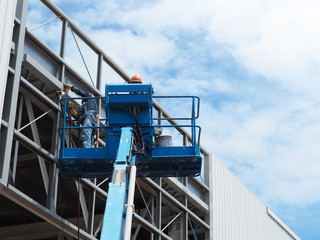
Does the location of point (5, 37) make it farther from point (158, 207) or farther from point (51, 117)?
point (158, 207)

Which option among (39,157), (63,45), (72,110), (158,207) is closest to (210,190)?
(158,207)

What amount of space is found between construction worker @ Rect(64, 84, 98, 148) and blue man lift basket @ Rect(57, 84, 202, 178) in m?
1.05

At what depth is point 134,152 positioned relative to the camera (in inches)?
660

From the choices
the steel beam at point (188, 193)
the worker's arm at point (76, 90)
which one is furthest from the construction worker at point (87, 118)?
the steel beam at point (188, 193)

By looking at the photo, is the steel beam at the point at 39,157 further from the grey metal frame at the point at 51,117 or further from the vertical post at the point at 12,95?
the vertical post at the point at 12,95

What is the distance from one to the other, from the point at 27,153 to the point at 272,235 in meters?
15.5

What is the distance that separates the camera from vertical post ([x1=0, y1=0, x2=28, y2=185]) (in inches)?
690

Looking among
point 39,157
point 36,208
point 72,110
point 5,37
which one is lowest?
point 36,208

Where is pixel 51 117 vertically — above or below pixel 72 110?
above

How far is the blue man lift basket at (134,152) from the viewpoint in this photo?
17.3 meters

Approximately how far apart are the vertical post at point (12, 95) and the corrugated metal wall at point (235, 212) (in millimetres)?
13266

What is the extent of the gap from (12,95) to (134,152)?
13.3 feet

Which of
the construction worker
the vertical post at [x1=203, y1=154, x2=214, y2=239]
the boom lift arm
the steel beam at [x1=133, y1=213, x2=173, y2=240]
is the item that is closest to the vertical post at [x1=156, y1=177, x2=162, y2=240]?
the steel beam at [x1=133, y1=213, x2=173, y2=240]

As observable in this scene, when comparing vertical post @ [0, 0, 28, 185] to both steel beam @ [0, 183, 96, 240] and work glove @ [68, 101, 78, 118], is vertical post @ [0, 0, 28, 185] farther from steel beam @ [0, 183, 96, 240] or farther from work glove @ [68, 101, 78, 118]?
work glove @ [68, 101, 78, 118]
